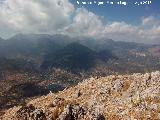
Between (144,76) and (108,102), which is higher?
(144,76)

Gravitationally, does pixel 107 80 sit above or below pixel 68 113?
above

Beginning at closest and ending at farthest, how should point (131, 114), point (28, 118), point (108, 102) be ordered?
point (131, 114), point (28, 118), point (108, 102)

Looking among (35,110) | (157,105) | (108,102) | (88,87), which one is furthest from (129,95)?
(35,110)

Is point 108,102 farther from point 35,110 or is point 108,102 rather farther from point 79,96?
point 35,110

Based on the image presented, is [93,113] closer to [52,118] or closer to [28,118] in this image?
[52,118]

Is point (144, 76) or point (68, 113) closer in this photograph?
point (68, 113)

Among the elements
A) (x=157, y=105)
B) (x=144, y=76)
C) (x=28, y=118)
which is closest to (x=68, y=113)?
(x=28, y=118)

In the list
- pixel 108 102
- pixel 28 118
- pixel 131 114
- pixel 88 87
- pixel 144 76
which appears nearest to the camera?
pixel 131 114
